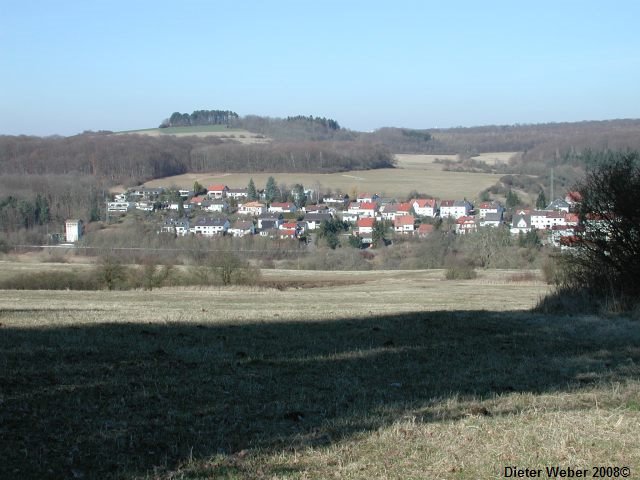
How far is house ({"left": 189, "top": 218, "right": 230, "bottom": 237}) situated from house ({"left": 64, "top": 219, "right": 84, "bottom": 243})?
12791mm

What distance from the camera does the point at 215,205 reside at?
361 ft

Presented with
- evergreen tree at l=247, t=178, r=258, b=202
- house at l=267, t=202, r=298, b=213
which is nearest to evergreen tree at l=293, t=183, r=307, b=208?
house at l=267, t=202, r=298, b=213

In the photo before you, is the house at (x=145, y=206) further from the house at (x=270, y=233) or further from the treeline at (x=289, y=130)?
the treeline at (x=289, y=130)

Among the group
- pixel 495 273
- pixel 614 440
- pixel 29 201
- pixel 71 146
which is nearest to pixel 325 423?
pixel 614 440

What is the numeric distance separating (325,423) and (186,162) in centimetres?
12807

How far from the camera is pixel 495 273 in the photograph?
59000 mm

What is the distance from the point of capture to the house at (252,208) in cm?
10649

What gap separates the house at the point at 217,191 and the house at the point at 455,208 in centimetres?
3407

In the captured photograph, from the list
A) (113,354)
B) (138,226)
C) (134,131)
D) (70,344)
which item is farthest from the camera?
(134,131)

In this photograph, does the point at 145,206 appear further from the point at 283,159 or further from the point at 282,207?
the point at 283,159

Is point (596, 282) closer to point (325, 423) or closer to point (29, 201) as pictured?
point (325, 423)

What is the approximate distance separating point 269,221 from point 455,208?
25.5 meters

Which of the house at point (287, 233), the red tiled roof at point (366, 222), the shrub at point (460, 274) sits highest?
the red tiled roof at point (366, 222)

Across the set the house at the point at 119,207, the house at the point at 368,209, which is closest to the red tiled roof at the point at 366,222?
the house at the point at 368,209
